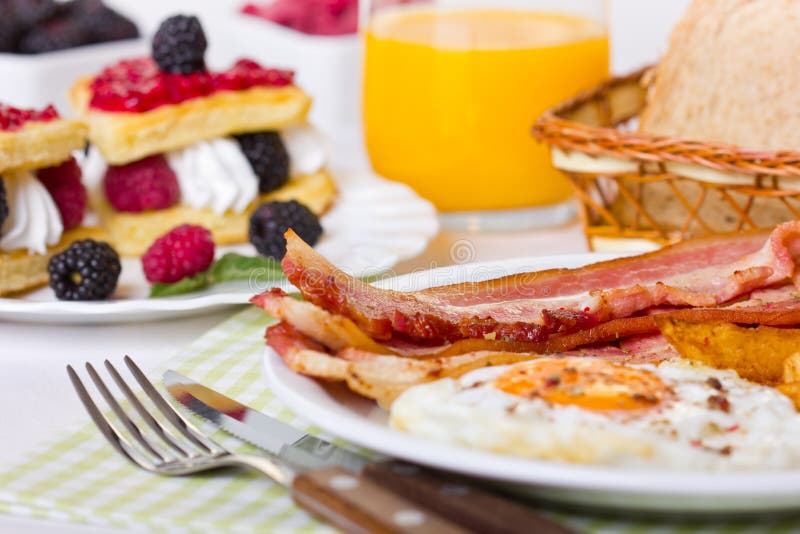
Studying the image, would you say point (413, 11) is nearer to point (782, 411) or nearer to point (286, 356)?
point (286, 356)

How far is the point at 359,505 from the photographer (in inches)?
37.6

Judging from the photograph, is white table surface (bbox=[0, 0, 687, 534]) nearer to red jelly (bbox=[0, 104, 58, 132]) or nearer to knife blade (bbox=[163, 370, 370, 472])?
knife blade (bbox=[163, 370, 370, 472])

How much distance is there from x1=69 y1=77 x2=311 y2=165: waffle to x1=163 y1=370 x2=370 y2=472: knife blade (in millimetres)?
874

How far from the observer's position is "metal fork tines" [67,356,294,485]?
3.78 ft

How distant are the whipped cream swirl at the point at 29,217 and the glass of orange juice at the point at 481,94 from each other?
0.78 meters

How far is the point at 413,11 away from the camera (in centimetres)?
254

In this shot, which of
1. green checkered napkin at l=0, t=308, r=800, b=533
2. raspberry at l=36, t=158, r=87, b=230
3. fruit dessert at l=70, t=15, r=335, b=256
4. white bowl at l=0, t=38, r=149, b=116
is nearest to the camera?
green checkered napkin at l=0, t=308, r=800, b=533

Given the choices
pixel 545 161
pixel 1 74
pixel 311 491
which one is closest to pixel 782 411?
pixel 311 491

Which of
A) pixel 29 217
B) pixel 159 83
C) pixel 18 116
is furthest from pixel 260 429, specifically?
pixel 159 83

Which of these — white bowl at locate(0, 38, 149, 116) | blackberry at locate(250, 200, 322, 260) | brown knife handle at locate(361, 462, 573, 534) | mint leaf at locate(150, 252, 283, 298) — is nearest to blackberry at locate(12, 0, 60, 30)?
white bowl at locate(0, 38, 149, 116)

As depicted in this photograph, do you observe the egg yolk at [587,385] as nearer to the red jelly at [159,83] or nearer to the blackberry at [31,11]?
the red jelly at [159,83]

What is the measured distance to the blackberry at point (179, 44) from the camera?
2312 millimetres

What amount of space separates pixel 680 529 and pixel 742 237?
71 centimetres

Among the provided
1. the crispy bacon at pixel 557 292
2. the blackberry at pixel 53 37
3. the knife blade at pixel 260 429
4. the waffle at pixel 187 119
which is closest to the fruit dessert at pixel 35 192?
the waffle at pixel 187 119
